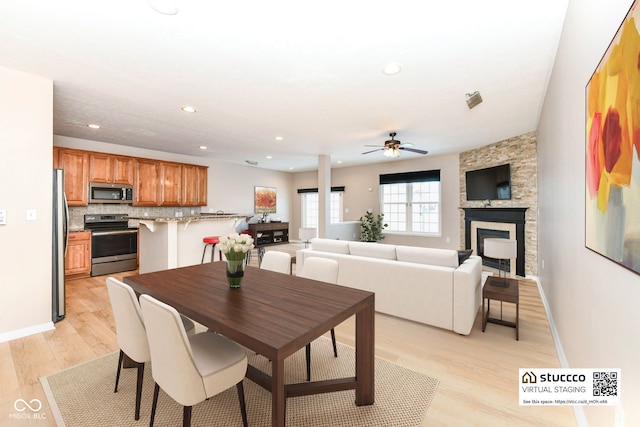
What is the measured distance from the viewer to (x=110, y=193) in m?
5.38

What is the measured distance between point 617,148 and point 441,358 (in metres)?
2.03

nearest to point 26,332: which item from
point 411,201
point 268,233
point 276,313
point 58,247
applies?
point 58,247

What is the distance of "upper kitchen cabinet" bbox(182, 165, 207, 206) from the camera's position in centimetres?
659

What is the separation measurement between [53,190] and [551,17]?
15.8ft

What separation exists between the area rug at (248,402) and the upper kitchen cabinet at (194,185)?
483 cm

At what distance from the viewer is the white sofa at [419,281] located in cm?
278

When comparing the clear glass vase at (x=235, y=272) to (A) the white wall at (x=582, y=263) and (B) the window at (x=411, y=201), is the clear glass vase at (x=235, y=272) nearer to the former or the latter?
(A) the white wall at (x=582, y=263)

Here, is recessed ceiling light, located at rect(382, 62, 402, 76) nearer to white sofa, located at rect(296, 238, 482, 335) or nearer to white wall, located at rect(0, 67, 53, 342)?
white sofa, located at rect(296, 238, 482, 335)

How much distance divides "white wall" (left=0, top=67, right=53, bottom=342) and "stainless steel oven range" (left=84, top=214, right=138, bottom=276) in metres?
2.47

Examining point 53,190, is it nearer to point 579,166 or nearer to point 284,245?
point 579,166

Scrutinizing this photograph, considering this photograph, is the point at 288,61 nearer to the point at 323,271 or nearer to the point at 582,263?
the point at 323,271

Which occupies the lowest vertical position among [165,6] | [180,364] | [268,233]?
[180,364]

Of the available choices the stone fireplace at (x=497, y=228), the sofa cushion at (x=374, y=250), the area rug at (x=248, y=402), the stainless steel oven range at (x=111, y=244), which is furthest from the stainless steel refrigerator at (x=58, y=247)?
the stone fireplace at (x=497, y=228)

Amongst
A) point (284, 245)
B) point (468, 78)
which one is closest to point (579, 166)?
point (468, 78)
